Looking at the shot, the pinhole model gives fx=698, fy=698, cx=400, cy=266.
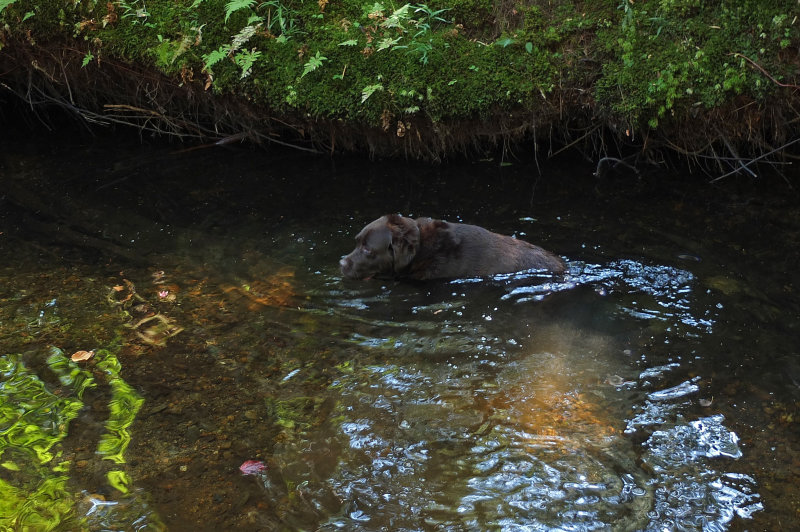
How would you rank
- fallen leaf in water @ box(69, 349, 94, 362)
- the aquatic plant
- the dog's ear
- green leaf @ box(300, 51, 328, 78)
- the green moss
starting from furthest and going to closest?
green leaf @ box(300, 51, 328, 78) → the green moss → the dog's ear → fallen leaf in water @ box(69, 349, 94, 362) → the aquatic plant

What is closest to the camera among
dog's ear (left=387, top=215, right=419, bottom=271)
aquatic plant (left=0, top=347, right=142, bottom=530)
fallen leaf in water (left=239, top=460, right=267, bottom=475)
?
aquatic plant (left=0, top=347, right=142, bottom=530)

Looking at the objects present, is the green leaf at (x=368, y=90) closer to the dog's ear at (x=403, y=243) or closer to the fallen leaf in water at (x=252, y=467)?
the dog's ear at (x=403, y=243)

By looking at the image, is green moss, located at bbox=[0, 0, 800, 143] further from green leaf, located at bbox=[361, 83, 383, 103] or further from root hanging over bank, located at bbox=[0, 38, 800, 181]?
root hanging over bank, located at bbox=[0, 38, 800, 181]

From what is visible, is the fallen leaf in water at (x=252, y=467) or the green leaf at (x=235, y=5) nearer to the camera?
the fallen leaf in water at (x=252, y=467)

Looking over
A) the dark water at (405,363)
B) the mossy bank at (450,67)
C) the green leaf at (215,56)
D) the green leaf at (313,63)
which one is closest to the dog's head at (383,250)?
the dark water at (405,363)

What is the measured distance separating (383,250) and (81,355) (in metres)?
3.20

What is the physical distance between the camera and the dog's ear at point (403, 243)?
7703mm

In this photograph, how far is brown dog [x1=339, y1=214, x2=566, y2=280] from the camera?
25.3 feet

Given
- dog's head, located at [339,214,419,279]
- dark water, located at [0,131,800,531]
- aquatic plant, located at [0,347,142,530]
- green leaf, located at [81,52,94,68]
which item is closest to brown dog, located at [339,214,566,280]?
dog's head, located at [339,214,419,279]

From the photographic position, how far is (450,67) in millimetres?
10148

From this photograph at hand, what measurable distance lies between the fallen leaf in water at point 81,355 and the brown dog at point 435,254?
274 cm

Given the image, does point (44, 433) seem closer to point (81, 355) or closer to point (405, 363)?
point (81, 355)

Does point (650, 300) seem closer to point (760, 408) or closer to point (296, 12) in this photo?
point (760, 408)

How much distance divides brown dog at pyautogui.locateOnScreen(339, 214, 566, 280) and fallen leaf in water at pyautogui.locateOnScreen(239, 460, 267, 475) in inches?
123
